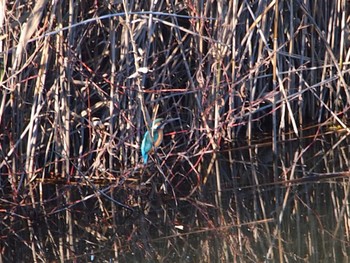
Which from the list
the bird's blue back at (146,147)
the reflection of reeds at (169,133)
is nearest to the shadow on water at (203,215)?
the reflection of reeds at (169,133)

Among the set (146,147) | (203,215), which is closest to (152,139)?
(146,147)

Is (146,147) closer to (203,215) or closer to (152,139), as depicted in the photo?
(152,139)

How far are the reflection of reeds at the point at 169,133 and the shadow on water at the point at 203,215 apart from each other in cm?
1

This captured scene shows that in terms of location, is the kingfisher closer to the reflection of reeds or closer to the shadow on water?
the reflection of reeds

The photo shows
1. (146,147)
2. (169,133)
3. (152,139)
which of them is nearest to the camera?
(152,139)

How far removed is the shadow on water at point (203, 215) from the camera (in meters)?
3.41

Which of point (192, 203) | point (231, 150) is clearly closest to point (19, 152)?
point (192, 203)

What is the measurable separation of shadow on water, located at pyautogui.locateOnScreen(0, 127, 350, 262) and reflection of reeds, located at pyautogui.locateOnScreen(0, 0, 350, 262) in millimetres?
10

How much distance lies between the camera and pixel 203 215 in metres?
3.81

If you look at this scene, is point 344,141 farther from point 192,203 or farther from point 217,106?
point 192,203

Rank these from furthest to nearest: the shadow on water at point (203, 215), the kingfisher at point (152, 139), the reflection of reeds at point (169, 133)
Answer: the kingfisher at point (152, 139) → the reflection of reeds at point (169, 133) → the shadow on water at point (203, 215)

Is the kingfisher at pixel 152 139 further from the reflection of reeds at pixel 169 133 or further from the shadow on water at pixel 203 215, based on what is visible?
the shadow on water at pixel 203 215

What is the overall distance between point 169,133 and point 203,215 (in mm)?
637

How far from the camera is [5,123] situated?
4152 millimetres
